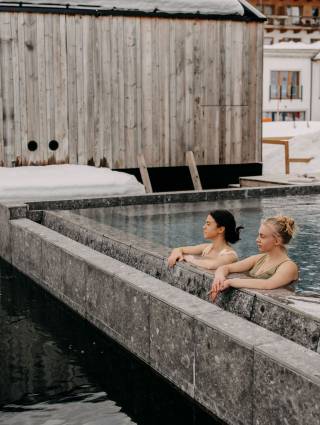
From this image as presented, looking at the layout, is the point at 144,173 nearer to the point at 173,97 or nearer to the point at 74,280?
the point at 173,97

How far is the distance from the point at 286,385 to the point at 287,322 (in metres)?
1.12

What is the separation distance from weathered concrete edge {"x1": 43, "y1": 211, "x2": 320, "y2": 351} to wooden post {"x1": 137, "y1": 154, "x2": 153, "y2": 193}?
4005 millimetres

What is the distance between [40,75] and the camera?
42.8 ft

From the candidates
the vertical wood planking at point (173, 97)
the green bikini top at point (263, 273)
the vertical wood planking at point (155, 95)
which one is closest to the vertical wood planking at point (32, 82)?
the vertical wood planking at point (155, 95)

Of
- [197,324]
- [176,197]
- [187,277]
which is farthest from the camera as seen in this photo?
[176,197]

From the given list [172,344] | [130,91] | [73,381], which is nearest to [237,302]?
[172,344]

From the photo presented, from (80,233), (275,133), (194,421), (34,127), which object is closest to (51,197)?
(34,127)

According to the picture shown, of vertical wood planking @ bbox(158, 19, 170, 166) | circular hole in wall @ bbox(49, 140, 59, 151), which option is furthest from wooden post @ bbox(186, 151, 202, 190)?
circular hole in wall @ bbox(49, 140, 59, 151)

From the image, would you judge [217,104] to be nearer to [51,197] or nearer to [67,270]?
[51,197]

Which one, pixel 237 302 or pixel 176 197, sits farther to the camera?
pixel 176 197

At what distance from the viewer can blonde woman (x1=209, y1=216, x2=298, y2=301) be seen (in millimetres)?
5277

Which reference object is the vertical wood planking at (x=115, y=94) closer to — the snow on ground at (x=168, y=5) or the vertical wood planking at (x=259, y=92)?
the snow on ground at (x=168, y=5)

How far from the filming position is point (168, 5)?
13.8 meters

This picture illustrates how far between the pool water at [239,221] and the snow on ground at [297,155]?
6.70 metres
